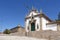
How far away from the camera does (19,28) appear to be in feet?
130

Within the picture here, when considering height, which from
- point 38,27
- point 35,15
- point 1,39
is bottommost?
point 1,39

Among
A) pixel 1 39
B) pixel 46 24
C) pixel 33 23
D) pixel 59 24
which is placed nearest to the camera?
pixel 1 39

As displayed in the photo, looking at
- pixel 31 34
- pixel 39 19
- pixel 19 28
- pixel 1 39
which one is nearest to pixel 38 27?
pixel 39 19

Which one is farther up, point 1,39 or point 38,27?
point 38,27

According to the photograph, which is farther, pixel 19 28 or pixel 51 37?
pixel 19 28

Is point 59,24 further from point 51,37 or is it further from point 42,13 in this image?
point 51,37

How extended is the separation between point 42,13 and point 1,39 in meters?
21.2

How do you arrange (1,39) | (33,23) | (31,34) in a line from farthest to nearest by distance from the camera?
1. (33,23)
2. (31,34)
3. (1,39)

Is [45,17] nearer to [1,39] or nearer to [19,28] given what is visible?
[19,28]

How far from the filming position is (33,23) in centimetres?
4028

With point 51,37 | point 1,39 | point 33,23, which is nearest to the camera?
point 1,39

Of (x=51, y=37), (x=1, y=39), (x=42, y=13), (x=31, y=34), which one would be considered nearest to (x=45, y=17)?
(x=42, y=13)

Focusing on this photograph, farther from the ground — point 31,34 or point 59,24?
point 59,24

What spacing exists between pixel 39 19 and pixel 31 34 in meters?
14.7
